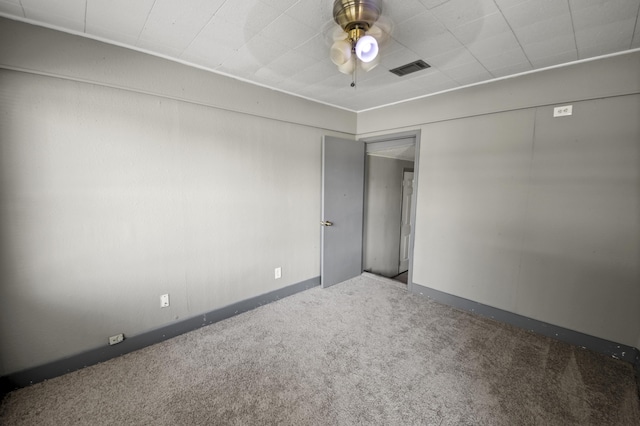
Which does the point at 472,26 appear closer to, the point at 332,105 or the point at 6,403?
the point at 332,105

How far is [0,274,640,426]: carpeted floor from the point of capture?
63.1 inches

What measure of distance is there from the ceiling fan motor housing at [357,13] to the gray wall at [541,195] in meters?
1.95

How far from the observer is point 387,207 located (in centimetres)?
457

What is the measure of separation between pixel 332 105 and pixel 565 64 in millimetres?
2327

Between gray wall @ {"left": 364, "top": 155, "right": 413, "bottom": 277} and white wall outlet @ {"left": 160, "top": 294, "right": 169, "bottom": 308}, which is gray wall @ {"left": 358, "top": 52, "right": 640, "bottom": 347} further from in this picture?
white wall outlet @ {"left": 160, "top": 294, "right": 169, "bottom": 308}

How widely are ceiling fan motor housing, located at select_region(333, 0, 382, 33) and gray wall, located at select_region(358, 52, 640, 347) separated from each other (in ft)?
6.38

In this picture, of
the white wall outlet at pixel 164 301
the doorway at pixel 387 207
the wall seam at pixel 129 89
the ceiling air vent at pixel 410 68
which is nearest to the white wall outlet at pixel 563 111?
the ceiling air vent at pixel 410 68

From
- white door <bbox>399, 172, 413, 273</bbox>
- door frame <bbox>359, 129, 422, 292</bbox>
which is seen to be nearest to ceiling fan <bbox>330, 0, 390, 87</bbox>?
door frame <bbox>359, 129, 422, 292</bbox>

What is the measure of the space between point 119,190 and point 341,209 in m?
2.46

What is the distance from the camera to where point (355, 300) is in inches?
125

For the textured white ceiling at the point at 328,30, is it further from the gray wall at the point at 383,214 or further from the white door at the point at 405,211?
the white door at the point at 405,211

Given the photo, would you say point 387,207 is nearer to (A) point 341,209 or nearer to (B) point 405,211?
(B) point 405,211

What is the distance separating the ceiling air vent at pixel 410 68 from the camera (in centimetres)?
223

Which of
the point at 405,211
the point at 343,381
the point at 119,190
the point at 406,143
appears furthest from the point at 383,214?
the point at 119,190
